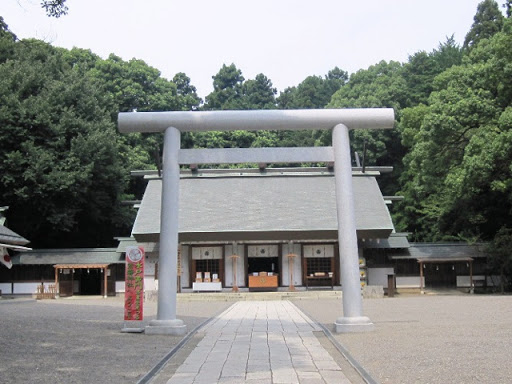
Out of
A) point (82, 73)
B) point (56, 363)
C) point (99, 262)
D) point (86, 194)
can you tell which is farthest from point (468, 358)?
point (82, 73)

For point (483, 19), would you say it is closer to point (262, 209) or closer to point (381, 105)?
point (381, 105)

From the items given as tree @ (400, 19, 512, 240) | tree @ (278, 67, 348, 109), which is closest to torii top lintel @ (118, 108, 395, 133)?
tree @ (400, 19, 512, 240)

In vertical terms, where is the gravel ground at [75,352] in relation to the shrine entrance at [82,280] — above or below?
below

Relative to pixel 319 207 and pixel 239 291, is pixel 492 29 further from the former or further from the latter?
pixel 239 291

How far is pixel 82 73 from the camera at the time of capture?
118 ft

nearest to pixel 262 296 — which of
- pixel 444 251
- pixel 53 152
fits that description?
pixel 444 251

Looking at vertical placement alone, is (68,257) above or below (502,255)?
above

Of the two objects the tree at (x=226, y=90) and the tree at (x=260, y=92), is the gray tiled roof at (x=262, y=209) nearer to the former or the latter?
the tree at (x=226, y=90)

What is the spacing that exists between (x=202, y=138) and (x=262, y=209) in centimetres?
1823

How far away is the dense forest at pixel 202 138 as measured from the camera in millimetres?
24312

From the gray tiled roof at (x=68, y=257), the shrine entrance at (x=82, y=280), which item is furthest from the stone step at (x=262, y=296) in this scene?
the gray tiled roof at (x=68, y=257)

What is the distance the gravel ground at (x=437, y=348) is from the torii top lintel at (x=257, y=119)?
4182mm

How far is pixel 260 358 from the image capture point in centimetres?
823

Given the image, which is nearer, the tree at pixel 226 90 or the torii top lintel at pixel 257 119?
the torii top lintel at pixel 257 119
